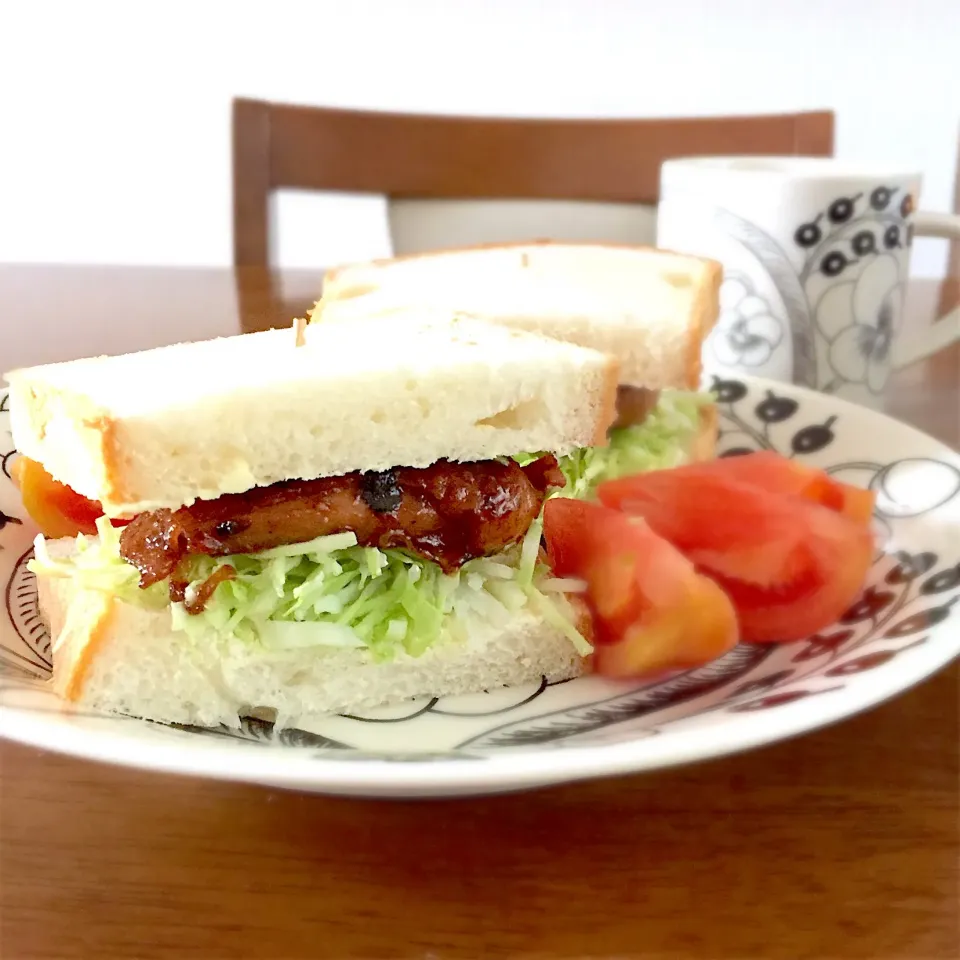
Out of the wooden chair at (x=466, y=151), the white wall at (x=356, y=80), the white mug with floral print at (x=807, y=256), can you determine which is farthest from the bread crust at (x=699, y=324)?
the white wall at (x=356, y=80)

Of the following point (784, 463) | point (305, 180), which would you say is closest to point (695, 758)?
point (784, 463)

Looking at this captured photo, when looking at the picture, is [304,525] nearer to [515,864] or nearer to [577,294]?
[515,864]

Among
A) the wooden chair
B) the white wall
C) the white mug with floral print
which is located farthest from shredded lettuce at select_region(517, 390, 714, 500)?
the white wall

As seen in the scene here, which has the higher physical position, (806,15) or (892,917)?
(806,15)

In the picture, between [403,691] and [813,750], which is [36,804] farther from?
[813,750]

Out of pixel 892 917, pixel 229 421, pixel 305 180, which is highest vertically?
pixel 305 180

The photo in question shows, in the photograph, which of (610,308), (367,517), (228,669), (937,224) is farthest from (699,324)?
(228,669)

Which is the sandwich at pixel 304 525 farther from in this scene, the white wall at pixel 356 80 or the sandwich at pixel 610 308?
the white wall at pixel 356 80
